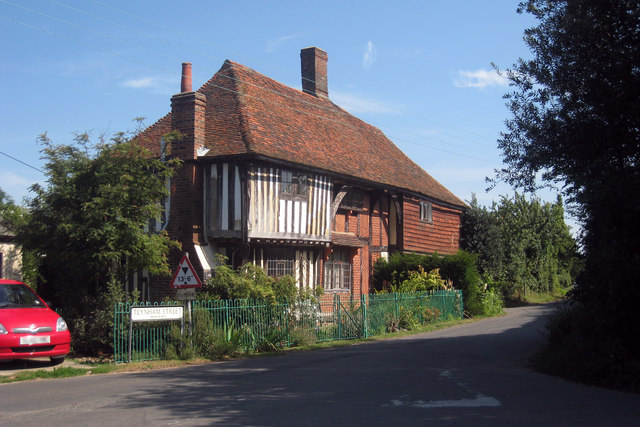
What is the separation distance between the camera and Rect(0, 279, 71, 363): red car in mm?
11570

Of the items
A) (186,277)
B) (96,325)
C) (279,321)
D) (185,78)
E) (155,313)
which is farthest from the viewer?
(185,78)

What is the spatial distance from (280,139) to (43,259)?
26.7ft

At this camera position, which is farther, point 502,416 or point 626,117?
point 626,117

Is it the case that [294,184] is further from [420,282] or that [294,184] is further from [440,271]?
[440,271]

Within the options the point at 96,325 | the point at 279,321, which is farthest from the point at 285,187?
the point at 96,325

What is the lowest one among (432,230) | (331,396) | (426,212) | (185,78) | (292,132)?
(331,396)

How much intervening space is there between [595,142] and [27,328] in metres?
11.4

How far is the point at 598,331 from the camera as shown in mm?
9633

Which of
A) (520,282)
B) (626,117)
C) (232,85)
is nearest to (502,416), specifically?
(626,117)

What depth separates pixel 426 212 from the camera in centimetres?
2739

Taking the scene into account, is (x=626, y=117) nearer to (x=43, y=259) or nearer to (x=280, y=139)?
(x=280, y=139)

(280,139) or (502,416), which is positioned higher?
(280,139)

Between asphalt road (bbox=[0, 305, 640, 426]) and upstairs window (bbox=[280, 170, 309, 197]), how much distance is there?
23.3ft

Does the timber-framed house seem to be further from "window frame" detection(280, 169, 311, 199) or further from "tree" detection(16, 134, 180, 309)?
"tree" detection(16, 134, 180, 309)
